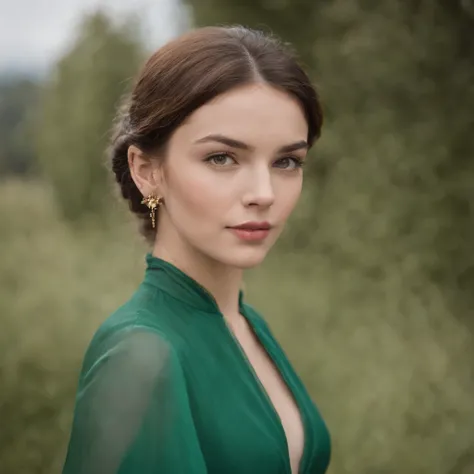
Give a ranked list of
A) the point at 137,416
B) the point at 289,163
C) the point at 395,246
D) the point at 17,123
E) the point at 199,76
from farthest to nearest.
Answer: the point at 17,123 → the point at 395,246 → the point at 289,163 → the point at 199,76 → the point at 137,416

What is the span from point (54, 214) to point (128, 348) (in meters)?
4.40

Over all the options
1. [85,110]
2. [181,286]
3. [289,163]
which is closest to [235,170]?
[289,163]

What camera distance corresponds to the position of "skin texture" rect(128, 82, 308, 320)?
1.11 meters

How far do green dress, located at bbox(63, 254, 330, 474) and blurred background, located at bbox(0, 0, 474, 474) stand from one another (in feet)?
3.78

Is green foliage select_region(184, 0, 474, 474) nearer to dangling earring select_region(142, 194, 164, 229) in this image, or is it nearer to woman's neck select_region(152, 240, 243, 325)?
woman's neck select_region(152, 240, 243, 325)

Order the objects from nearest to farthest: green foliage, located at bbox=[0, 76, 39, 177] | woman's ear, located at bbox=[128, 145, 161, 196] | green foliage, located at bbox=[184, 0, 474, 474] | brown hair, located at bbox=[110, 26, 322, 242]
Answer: brown hair, located at bbox=[110, 26, 322, 242], woman's ear, located at bbox=[128, 145, 161, 196], green foliage, located at bbox=[184, 0, 474, 474], green foliage, located at bbox=[0, 76, 39, 177]

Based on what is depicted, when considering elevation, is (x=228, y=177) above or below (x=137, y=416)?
above

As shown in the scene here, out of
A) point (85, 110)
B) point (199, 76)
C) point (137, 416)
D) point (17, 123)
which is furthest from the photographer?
point (85, 110)

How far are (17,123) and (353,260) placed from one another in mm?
2244

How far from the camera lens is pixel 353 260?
375 cm

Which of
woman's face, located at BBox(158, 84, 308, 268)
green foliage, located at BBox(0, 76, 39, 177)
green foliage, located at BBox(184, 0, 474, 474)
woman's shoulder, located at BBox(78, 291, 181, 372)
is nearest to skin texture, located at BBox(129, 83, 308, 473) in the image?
woman's face, located at BBox(158, 84, 308, 268)

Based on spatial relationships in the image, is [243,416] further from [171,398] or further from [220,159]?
[220,159]

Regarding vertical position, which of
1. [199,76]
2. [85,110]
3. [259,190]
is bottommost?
[259,190]

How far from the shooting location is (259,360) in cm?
132
